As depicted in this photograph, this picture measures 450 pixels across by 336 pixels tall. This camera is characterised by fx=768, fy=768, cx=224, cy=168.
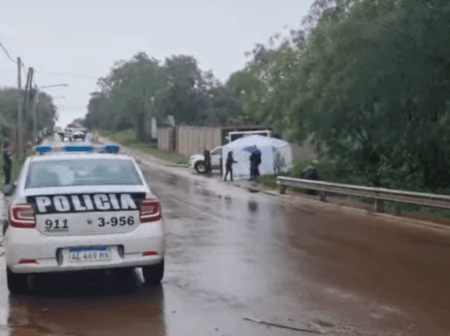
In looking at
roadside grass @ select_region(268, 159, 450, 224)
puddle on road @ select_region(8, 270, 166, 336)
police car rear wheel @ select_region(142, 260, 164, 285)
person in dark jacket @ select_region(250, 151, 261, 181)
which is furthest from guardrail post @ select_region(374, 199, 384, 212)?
person in dark jacket @ select_region(250, 151, 261, 181)

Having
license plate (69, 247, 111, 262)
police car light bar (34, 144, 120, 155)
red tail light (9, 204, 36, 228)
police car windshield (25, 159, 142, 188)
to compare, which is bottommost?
license plate (69, 247, 111, 262)

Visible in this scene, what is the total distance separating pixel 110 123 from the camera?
5748 inches

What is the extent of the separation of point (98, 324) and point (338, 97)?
14.8 metres

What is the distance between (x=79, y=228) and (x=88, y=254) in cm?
32

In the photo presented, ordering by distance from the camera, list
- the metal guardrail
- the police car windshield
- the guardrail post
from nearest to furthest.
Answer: the police car windshield < the metal guardrail < the guardrail post

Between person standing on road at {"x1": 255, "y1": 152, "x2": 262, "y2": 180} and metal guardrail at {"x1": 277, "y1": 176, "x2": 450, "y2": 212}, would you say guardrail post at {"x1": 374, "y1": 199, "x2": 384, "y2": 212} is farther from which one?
person standing on road at {"x1": 255, "y1": 152, "x2": 262, "y2": 180}

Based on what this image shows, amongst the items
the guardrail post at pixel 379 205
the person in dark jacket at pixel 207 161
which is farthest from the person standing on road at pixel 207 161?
the guardrail post at pixel 379 205

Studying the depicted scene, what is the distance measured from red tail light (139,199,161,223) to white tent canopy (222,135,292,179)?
26.1m

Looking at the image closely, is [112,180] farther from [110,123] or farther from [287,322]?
[110,123]

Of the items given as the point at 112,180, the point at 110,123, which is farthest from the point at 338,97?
the point at 110,123

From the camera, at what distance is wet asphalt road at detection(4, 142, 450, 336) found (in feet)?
25.8

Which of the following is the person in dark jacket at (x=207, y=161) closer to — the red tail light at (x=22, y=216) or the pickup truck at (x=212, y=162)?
the pickup truck at (x=212, y=162)

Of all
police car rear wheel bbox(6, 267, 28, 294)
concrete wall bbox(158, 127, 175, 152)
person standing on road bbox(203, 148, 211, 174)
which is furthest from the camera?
concrete wall bbox(158, 127, 175, 152)

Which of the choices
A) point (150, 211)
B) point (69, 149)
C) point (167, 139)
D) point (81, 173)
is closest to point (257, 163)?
point (69, 149)
